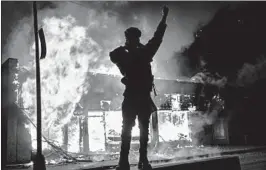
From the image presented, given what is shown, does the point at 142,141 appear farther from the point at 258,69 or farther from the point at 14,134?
the point at 258,69

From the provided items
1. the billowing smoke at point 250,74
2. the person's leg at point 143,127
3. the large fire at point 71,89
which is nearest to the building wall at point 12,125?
the large fire at point 71,89

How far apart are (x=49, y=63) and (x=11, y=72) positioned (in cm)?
314

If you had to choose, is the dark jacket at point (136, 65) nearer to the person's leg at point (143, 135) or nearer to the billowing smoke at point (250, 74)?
the person's leg at point (143, 135)

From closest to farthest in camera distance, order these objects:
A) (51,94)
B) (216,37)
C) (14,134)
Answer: (14,134) → (51,94) → (216,37)

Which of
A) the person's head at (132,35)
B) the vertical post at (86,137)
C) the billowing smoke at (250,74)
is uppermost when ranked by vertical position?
the billowing smoke at (250,74)

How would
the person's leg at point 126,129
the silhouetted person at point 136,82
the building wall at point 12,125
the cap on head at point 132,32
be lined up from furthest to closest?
the building wall at point 12,125 → the cap on head at point 132,32 → the silhouetted person at point 136,82 → the person's leg at point 126,129

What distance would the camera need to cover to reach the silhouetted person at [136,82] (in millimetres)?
3535

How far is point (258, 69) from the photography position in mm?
23484

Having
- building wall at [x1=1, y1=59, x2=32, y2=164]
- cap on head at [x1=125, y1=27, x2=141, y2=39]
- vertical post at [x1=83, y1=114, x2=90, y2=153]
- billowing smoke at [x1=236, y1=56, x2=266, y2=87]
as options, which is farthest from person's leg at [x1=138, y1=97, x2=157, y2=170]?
billowing smoke at [x1=236, y1=56, x2=266, y2=87]

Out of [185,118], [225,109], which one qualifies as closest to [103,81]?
[185,118]

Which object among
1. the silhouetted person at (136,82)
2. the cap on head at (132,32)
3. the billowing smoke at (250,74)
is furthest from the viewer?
the billowing smoke at (250,74)

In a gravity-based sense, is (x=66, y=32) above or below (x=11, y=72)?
above

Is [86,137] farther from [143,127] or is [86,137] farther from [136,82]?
[136,82]

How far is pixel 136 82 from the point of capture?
3.62 metres
